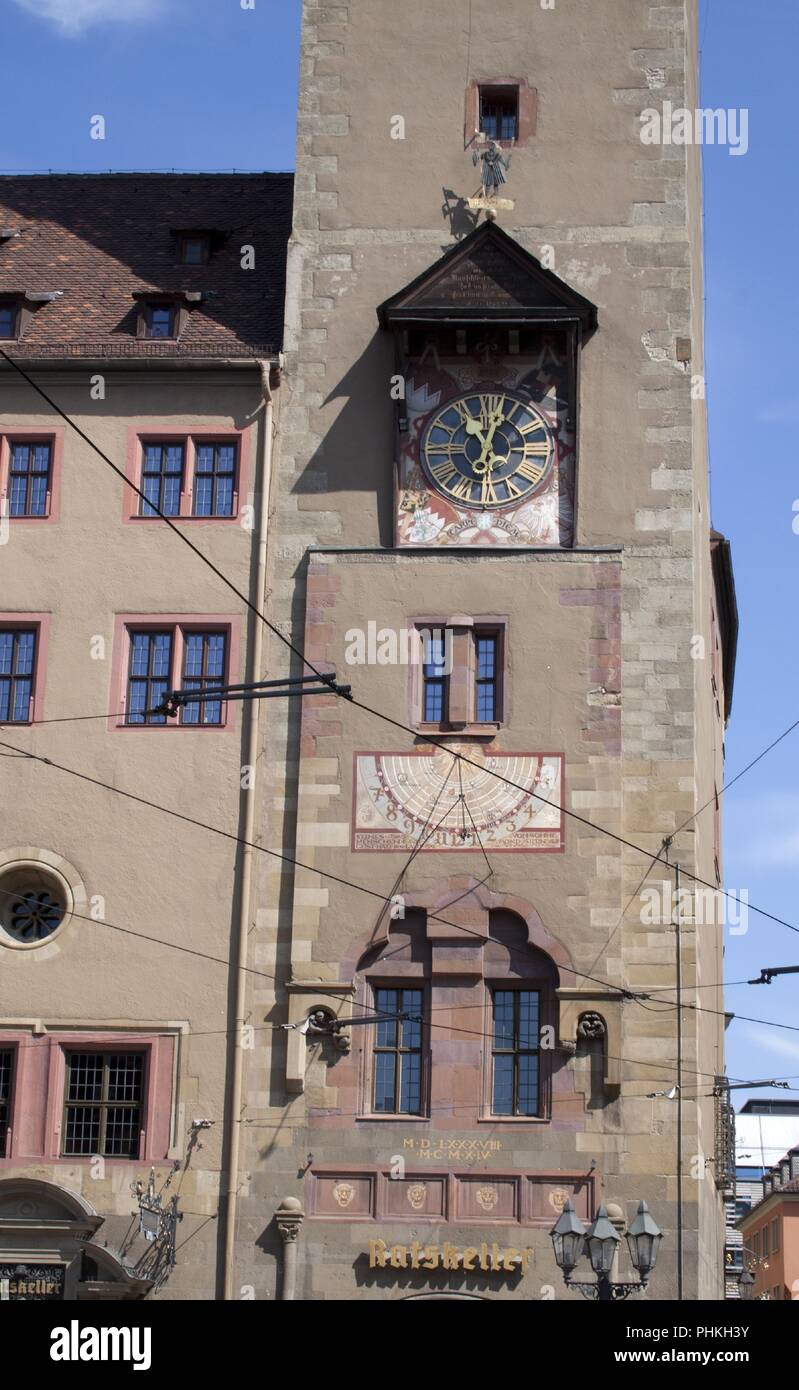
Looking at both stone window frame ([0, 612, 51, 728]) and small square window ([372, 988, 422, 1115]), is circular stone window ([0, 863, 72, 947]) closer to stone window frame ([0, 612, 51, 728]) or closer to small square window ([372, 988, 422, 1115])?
stone window frame ([0, 612, 51, 728])

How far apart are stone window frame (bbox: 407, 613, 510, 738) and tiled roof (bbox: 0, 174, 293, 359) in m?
5.35

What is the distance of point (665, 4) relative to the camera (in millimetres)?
35125

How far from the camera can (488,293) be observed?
109 feet

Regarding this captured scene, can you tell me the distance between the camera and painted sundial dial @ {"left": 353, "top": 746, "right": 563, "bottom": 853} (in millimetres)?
31219

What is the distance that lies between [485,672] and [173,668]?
14.8ft

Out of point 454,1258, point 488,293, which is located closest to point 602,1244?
point 454,1258

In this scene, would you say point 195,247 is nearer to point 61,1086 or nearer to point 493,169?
point 493,169

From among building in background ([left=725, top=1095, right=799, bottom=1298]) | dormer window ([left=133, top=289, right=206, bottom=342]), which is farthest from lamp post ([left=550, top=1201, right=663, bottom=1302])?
building in background ([left=725, top=1095, right=799, bottom=1298])

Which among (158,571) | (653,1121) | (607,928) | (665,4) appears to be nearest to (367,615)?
(158,571)

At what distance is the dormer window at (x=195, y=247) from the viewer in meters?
36.8

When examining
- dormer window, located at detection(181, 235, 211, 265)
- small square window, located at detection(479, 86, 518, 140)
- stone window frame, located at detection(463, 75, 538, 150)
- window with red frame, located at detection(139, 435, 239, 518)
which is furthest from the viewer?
dormer window, located at detection(181, 235, 211, 265)

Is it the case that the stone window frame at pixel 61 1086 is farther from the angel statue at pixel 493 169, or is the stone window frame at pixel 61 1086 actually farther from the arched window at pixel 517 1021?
the angel statue at pixel 493 169

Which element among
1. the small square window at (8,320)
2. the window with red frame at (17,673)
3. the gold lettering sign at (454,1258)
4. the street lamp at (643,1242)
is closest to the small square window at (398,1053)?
the gold lettering sign at (454,1258)

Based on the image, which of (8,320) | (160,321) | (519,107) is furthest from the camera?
(8,320)
